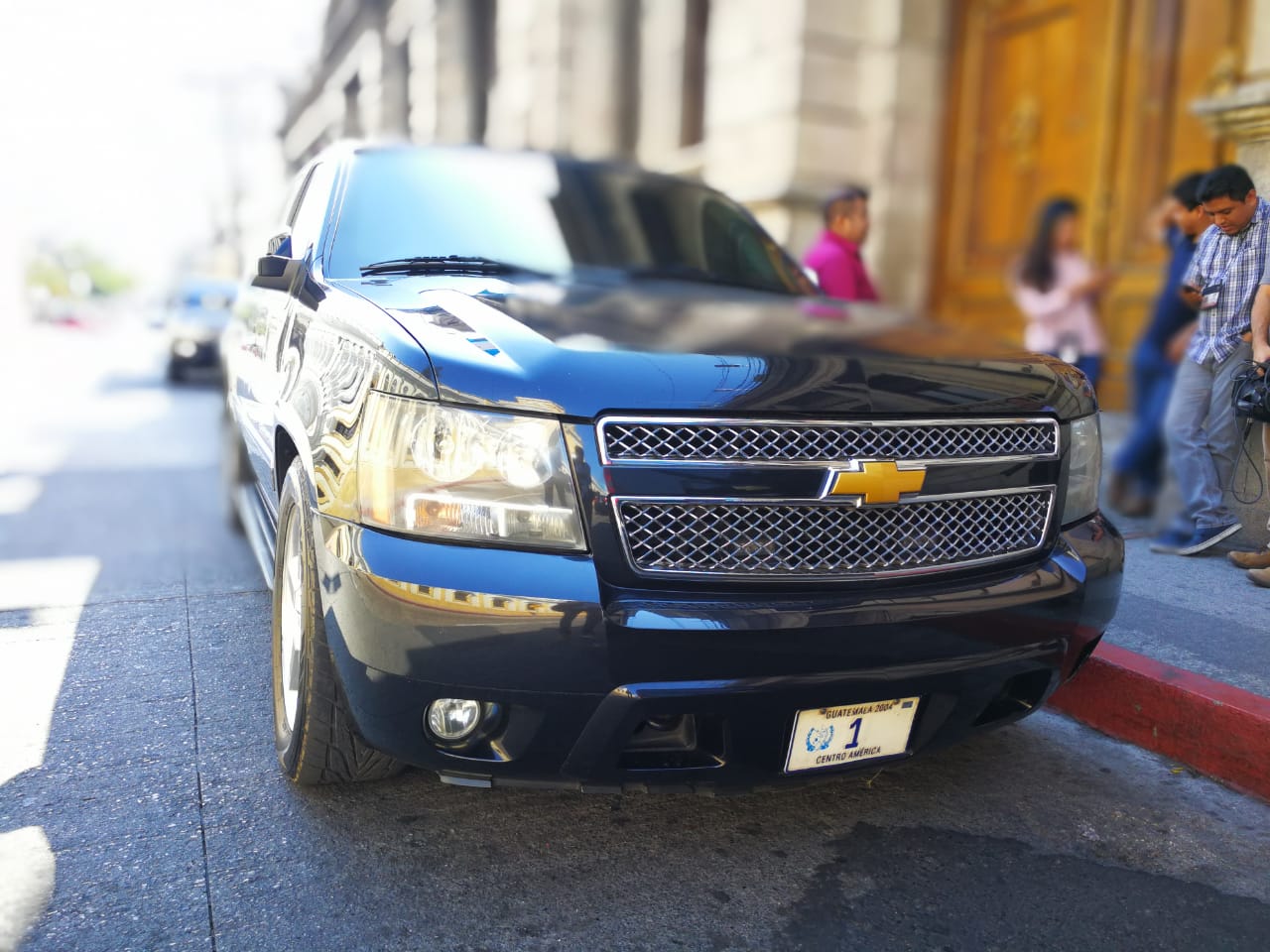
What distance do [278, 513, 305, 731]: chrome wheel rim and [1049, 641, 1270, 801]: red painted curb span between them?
2.13 meters

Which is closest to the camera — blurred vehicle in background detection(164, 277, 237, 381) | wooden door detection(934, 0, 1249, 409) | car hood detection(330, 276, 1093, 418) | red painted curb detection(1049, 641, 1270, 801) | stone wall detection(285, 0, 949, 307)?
car hood detection(330, 276, 1093, 418)

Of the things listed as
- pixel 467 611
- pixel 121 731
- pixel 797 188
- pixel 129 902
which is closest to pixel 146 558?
pixel 121 731

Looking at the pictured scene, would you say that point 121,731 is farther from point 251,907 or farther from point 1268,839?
point 1268,839

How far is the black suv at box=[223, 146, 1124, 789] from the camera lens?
2.19 metres

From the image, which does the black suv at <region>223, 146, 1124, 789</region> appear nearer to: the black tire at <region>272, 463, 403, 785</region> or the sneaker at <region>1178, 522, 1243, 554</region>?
the black tire at <region>272, 463, 403, 785</region>

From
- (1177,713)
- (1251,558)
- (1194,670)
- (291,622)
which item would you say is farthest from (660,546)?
(1251,558)

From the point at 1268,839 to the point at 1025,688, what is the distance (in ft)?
2.59

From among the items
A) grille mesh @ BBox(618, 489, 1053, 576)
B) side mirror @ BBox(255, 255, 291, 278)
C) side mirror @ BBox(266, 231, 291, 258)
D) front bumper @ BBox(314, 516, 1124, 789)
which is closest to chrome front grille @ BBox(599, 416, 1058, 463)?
grille mesh @ BBox(618, 489, 1053, 576)

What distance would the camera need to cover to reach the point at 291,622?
114 inches

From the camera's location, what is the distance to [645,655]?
2170 millimetres

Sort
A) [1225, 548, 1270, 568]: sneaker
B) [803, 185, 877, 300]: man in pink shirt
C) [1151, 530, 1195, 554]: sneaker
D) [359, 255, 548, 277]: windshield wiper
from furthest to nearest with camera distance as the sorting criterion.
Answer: [803, 185, 877, 300]: man in pink shirt, [1151, 530, 1195, 554]: sneaker, [1225, 548, 1270, 568]: sneaker, [359, 255, 548, 277]: windshield wiper

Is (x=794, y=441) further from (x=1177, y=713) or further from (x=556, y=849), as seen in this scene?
(x=1177, y=713)

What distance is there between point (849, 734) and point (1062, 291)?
190 inches

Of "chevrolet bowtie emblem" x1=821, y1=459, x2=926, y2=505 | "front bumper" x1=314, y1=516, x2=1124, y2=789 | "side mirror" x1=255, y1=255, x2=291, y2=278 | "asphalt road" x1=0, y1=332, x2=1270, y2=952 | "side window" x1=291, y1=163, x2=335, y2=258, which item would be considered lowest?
"asphalt road" x1=0, y1=332, x2=1270, y2=952
